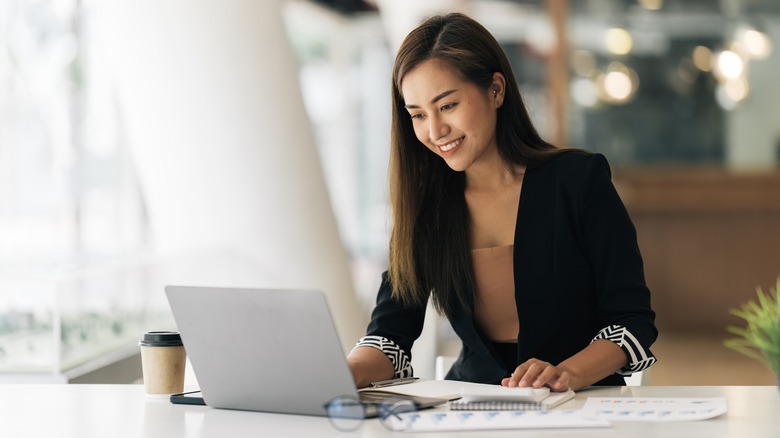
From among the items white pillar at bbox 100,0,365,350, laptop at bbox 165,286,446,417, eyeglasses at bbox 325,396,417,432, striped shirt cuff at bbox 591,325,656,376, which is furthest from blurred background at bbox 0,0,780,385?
eyeglasses at bbox 325,396,417,432

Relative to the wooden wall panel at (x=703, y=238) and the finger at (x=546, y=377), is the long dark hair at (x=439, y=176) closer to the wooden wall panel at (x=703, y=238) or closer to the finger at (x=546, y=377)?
the finger at (x=546, y=377)

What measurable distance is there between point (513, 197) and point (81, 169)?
470cm

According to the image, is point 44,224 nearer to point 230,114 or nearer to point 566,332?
point 230,114

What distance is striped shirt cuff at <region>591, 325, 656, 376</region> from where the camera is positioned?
1915 millimetres

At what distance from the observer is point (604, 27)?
8.12m

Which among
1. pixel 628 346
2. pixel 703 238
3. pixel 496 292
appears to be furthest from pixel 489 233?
pixel 703 238

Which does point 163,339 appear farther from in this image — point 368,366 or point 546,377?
point 546,377

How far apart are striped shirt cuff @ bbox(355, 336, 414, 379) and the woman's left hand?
13.6 inches

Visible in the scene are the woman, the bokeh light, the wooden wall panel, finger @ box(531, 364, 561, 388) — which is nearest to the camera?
finger @ box(531, 364, 561, 388)

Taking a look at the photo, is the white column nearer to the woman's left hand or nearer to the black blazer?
the black blazer

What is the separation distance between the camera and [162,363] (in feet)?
6.11

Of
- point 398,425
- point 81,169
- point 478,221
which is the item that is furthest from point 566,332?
point 81,169

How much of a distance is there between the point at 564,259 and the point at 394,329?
390mm

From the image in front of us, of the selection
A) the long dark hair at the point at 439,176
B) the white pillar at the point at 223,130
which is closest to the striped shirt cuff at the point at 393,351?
the long dark hair at the point at 439,176
